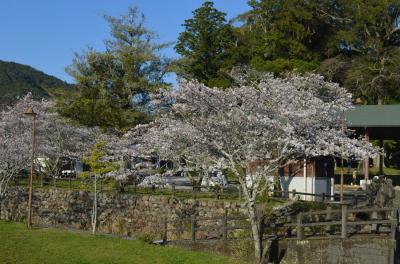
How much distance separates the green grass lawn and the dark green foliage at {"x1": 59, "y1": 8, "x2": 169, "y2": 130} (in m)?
11.9

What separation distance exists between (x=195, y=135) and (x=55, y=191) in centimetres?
1783

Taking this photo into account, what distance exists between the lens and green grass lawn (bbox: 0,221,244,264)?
14.8 metres

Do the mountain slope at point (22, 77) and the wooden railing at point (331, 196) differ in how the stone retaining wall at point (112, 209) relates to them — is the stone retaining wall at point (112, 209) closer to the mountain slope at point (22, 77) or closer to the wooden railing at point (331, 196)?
the wooden railing at point (331, 196)

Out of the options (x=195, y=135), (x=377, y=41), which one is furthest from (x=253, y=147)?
(x=377, y=41)

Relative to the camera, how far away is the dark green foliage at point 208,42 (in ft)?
162

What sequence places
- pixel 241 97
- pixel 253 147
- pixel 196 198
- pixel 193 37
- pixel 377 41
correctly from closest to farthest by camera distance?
pixel 253 147 < pixel 241 97 < pixel 196 198 < pixel 377 41 < pixel 193 37

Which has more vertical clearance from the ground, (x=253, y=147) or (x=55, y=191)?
(x=253, y=147)

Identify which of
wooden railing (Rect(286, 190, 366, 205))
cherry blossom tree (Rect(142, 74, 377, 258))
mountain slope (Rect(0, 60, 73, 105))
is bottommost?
wooden railing (Rect(286, 190, 366, 205))

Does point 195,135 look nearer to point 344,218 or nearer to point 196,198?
point 344,218

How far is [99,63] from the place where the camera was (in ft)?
101

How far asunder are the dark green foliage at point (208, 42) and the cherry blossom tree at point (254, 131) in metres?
31.6

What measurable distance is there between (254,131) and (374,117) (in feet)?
45.5

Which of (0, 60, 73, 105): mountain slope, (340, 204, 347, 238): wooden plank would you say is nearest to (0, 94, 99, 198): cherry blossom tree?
(340, 204, 347, 238): wooden plank

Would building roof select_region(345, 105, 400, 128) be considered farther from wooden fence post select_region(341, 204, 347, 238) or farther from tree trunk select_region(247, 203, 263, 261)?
tree trunk select_region(247, 203, 263, 261)
